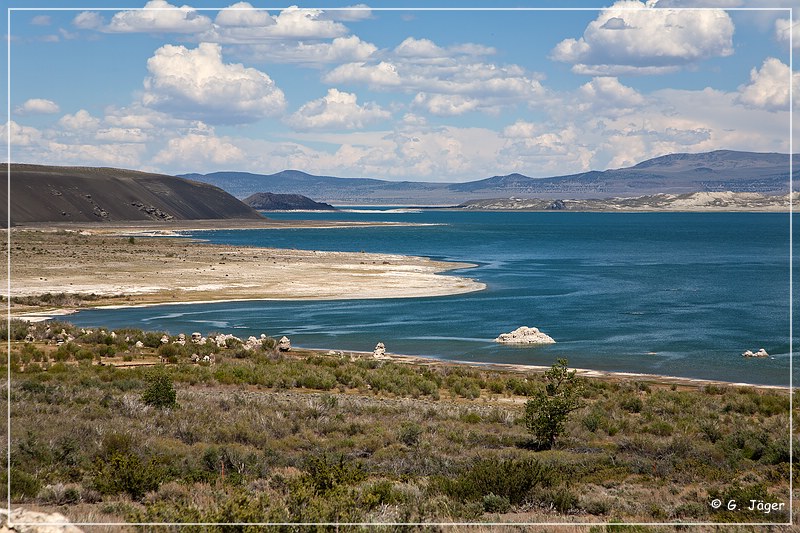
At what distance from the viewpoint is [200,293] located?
215 feet

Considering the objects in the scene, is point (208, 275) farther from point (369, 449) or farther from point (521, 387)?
point (369, 449)

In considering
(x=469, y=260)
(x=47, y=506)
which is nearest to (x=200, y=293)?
(x=469, y=260)

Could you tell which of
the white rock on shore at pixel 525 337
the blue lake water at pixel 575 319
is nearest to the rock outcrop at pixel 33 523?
the blue lake water at pixel 575 319

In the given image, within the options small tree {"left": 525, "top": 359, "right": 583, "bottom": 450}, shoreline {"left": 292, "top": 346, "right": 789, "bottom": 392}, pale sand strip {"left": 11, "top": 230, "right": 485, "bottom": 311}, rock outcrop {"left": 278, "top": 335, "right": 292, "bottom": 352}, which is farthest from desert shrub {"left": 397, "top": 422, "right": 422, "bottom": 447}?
pale sand strip {"left": 11, "top": 230, "right": 485, "bottom": 311}

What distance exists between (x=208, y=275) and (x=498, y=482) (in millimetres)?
63926

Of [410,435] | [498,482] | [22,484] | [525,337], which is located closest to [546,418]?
[410,435]

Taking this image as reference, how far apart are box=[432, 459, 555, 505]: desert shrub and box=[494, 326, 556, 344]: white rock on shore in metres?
30.5

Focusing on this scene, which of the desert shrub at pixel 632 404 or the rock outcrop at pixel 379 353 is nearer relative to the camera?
the desert shrub at pixel 632 404

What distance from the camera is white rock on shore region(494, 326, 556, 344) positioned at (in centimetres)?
4600

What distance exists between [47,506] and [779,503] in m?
11.4

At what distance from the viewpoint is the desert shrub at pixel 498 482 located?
14.6 m

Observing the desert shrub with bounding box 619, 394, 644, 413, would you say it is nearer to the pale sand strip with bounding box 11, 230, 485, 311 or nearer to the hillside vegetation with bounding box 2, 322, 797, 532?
the hillside vegetation with bounding box 2, 322, 797, 532

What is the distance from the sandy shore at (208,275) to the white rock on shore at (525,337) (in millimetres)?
20994

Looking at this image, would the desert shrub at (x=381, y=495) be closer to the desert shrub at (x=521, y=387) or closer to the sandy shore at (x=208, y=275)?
the desert shrub at (x=521, y=387)
